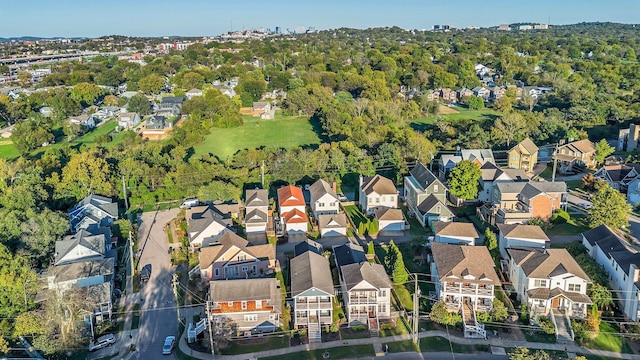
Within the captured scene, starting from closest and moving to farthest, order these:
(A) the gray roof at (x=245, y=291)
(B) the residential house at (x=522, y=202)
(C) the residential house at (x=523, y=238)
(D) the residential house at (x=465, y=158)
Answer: (A) the gray roof at (x=245, y=291)
(C) the residential house at (x=523, y=238)
(B) the residential house at (x=522, y=202)
(D) the residential house at (x=465, y=158)

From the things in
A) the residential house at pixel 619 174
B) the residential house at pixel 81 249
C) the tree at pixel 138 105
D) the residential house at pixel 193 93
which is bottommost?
the residential house at pixel 81 249

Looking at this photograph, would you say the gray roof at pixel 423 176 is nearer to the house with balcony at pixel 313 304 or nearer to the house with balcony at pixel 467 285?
the house with balcony at pixel 467 285

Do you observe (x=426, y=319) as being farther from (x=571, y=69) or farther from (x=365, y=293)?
(x=571, y=69)

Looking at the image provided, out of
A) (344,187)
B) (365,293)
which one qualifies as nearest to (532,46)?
(344,187)

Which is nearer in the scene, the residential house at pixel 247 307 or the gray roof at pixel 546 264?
the residential house at pixel 247 307

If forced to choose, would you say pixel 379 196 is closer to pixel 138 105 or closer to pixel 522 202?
pixel 522 202

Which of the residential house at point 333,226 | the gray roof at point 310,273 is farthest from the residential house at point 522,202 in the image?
the gray roof at point 310,273
